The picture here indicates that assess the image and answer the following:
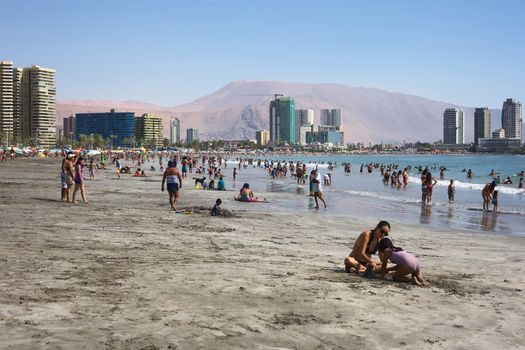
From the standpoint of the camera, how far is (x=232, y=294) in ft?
24.2

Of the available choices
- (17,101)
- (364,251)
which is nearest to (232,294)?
(364,251)

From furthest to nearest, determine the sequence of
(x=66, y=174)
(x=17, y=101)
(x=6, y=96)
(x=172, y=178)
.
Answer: (x=17, y=101) < (x=6, y=96) < (x=66, y=174) < (x=172, y=178)

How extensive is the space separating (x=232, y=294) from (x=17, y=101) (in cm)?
19234

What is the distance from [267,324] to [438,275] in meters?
4.49

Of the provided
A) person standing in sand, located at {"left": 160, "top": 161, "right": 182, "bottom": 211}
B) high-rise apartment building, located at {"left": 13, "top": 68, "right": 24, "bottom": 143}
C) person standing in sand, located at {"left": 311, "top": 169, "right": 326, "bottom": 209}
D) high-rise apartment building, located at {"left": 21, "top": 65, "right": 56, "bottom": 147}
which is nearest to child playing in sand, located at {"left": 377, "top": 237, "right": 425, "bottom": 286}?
person standing in sand, located at {"left": 160, "top": 161, "right": 182, "bottom": 211}

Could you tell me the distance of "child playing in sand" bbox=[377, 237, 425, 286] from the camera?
8.56 metres

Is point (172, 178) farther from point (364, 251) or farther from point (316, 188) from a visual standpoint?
point (364, 251)

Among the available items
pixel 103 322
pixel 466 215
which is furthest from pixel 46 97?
pixel 103 322

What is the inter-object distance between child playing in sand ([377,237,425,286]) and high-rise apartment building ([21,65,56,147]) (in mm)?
184823

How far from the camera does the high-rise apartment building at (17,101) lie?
180 meters

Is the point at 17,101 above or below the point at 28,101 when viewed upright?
below

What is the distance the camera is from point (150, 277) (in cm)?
809

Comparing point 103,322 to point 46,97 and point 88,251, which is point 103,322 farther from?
point 46,97

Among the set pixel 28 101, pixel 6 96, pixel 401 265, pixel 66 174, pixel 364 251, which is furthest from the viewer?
pixel 28 101
